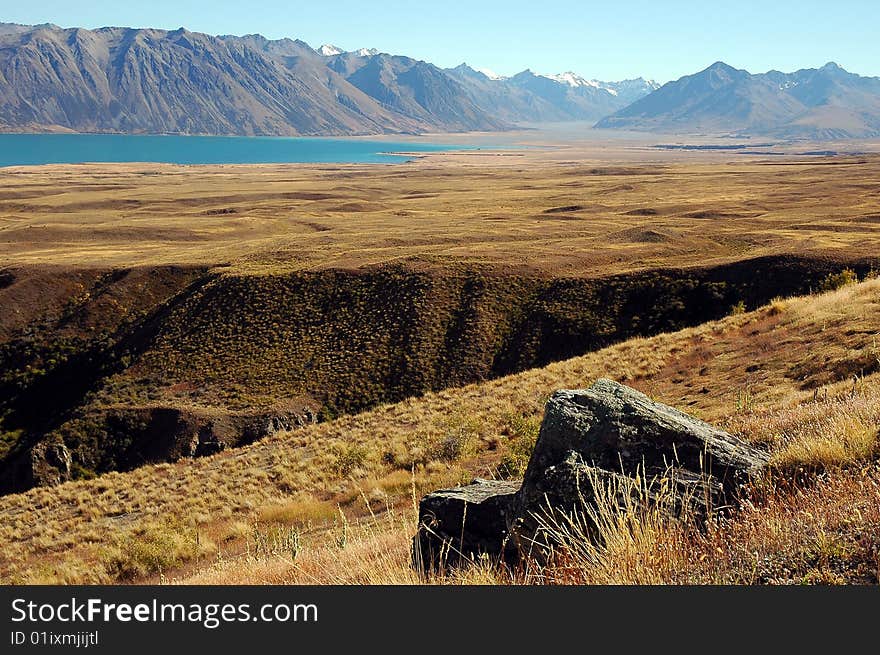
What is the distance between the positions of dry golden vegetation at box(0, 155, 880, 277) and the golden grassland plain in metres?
0.64

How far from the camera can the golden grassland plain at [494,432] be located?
15.3 ft

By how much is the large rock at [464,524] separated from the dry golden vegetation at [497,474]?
407 millimetres

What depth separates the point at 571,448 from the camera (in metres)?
6.39

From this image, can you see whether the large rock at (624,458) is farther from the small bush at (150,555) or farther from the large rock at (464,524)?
the small bush at (150,555)

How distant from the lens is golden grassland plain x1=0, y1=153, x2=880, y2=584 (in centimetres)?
468

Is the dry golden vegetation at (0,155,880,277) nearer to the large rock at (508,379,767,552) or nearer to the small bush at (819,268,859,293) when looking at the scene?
the small bush at (819,268,859,293)

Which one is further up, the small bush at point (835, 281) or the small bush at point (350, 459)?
the small bush at point (835, 281)

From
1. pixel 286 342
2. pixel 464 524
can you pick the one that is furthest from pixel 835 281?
pixel 464 524

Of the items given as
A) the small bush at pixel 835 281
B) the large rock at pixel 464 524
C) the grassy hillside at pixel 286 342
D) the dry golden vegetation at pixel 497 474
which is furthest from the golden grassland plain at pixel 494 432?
the small bush at pixel 835 281

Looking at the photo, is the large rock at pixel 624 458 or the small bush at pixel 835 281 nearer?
the large rock at pixel 624 458

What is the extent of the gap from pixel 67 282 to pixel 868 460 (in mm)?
61550

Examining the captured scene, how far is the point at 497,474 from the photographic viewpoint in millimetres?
14367

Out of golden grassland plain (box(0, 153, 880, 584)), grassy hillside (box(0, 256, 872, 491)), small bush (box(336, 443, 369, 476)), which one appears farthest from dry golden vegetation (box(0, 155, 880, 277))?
small bush (box(336, 443, 369, 476))

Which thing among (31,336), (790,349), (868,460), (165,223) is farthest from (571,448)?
(165,223)
